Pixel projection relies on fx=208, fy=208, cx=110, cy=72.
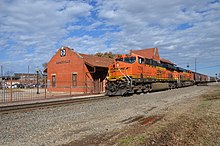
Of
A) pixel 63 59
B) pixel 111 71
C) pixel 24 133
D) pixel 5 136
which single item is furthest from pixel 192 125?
pixel 63 59

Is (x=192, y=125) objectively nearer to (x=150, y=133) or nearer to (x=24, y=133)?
(x=150, y=133)

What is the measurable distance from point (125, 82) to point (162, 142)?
43.4 feet

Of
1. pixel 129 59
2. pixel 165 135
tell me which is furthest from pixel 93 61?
pixel 165 135

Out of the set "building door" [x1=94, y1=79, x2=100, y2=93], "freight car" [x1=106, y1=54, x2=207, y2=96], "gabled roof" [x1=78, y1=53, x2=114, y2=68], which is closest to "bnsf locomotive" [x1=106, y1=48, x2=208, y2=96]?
"freight car" [x1=106, y1=54, x2=207, y2=96]

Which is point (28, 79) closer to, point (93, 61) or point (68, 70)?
point (68, 70)

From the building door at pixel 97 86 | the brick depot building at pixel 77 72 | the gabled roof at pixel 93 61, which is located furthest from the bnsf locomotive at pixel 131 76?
the building door at pixel 97 86

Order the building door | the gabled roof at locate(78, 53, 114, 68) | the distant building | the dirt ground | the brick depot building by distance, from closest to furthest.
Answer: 1. the dirt ground
2. the distant building
3. the brick depot building
4. the gabled roof at locate(78, 53, 114, 68)
5. the building door

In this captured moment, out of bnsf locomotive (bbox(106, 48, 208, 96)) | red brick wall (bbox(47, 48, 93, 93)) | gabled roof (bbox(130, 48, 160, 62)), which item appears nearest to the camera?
bnsf locomotive (bbox(106, 48, 208, 96))

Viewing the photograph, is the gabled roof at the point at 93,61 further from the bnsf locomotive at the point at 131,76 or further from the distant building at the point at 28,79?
the bnsf locomotive at the point at 131,76

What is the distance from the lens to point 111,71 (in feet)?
65.4

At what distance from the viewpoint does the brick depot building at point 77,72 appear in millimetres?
27922

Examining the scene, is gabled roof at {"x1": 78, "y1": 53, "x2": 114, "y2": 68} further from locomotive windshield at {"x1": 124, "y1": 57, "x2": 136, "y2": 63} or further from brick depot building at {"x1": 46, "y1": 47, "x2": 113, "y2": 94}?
locomotive windshield at {"x1": 124, "y1": 57, "x2": 136, "y2": 63}

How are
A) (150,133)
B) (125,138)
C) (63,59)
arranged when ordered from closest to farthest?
1. (125,138)
2. (150,133)
3. (63,59)

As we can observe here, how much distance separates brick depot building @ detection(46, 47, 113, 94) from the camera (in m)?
27.9
